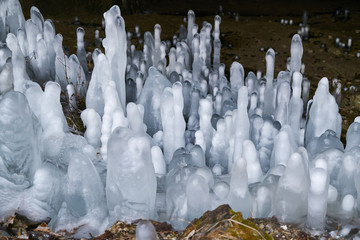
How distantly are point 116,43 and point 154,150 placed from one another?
1.04 metres

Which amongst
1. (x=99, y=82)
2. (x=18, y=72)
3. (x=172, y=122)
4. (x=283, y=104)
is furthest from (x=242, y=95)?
(x=18, y=72)

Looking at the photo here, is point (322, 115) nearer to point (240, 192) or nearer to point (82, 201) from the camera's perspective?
point (240, 192)

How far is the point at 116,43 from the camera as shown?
3.66m

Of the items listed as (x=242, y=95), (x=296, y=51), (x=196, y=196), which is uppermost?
(x=296, y=51)

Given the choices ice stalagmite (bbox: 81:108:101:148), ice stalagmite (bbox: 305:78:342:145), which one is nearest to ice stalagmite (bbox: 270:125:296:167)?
ice stalagmite (bbox: 305:78:342:145)

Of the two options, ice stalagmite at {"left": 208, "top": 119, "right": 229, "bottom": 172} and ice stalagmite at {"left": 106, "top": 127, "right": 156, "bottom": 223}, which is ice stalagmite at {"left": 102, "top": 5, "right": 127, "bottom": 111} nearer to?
ice stalagmite at {"left": 208, "top": 119, "right": 229, "bottom": 172}

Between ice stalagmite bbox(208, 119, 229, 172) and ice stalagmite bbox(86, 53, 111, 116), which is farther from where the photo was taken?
ice stalagmite bbox(86, 53, 111, 116)

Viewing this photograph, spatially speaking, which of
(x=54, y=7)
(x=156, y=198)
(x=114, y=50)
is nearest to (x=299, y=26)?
(x=54, y=7)

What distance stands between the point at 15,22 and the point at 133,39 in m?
1.82

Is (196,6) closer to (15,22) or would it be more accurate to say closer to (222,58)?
(222,58)

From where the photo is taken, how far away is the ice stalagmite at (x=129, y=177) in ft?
7.82

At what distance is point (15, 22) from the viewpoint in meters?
5.05

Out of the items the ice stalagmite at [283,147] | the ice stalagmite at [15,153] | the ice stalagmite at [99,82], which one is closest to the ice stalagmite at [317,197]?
the ice stalagmite at [283,147]

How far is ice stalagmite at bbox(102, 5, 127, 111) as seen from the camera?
3.54m
